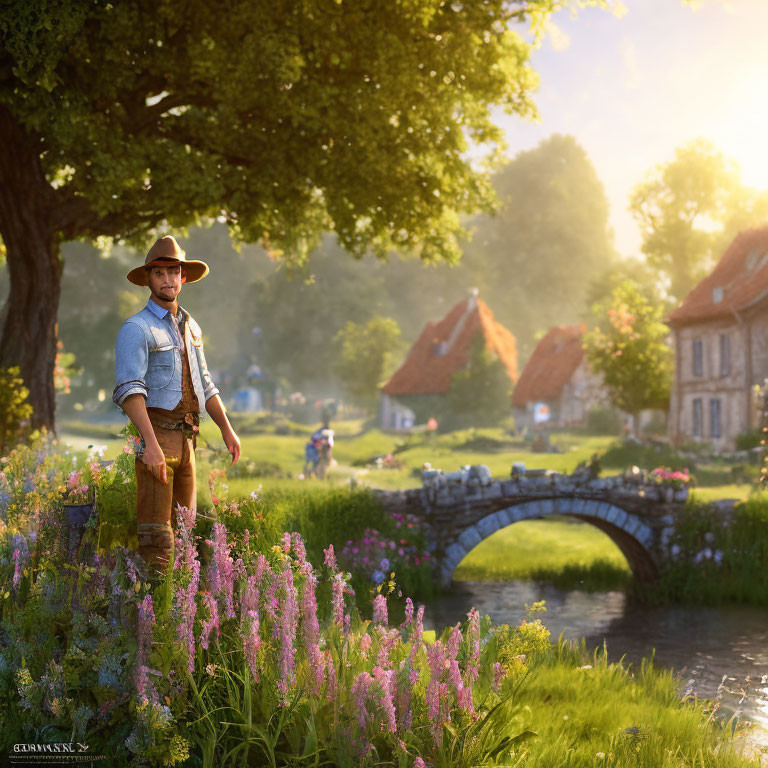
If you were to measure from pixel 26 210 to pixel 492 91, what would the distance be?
807 centimetres

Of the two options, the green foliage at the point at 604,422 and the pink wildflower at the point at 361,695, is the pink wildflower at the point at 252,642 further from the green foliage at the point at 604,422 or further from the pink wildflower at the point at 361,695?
the green foliage at the point at 604,422

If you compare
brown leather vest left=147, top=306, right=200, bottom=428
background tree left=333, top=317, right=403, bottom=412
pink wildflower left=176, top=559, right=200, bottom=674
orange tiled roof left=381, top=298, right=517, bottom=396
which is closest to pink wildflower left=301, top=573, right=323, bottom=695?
pink wildflower left=176, top=559, right=200, bottom=674

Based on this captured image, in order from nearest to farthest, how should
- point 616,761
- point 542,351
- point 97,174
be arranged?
1. point 616,761
2. point 97,174
3. point 542,351

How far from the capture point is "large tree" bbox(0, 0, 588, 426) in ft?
44.3

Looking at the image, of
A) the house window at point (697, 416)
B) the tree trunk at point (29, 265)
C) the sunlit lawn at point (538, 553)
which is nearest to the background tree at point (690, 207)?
the house window at point (697, 416)

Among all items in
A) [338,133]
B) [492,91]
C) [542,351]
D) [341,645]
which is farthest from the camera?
[542,351]

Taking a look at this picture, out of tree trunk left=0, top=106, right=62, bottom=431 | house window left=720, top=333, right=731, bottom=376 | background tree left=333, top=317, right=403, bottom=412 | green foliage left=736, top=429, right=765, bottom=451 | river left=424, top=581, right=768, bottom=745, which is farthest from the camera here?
background tree left=333, top=317, right=403, bottom=412

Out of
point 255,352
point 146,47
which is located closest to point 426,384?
point 255,352

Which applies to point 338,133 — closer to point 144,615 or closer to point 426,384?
point 144,615

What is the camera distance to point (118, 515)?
7.35 m

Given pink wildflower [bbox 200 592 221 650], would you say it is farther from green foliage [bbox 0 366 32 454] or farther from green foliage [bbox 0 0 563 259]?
green foliage [bbox 0 366 32 454]

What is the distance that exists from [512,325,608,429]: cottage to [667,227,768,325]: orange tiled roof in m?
8.93

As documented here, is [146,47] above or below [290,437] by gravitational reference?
above

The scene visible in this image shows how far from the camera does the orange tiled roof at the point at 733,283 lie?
2973 cm
